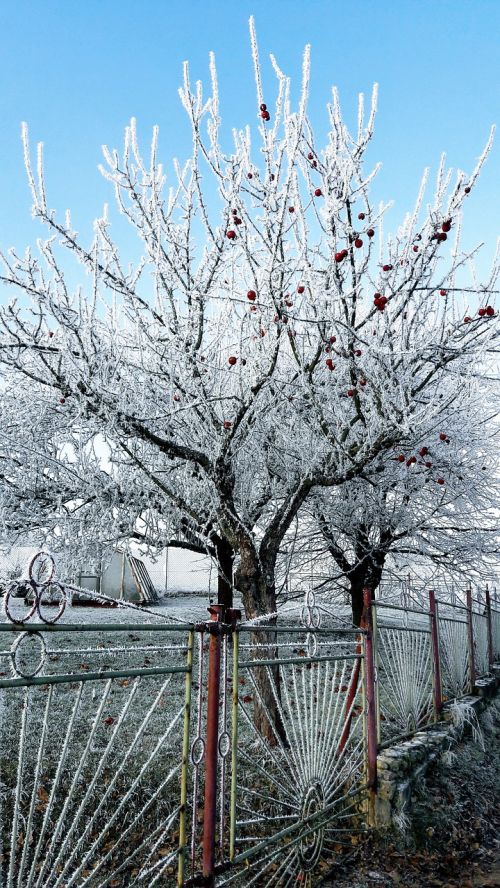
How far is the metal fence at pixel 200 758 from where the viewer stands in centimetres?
275

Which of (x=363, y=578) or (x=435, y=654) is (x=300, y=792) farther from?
(x=363, y=578)

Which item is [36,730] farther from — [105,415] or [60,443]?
[60,443]

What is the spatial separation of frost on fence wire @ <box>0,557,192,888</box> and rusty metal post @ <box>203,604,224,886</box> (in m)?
0.15

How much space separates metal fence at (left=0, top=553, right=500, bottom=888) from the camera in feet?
9.03

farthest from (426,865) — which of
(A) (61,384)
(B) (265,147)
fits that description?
(B) (265,147)

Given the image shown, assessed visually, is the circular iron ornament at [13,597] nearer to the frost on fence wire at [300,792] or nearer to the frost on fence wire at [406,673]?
the frost on fence wire at [300,792]

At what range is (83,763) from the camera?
2682 millimetres

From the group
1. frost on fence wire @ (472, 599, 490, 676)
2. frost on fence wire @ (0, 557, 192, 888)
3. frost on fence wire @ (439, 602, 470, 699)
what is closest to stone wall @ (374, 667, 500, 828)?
frost on fence wire @ (439, 602, 470, 699)

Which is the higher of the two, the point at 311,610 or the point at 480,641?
the point at 311,610

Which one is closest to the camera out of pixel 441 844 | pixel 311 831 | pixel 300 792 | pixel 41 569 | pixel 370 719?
pixel 41 569

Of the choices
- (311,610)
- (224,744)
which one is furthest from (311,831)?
(311,610)

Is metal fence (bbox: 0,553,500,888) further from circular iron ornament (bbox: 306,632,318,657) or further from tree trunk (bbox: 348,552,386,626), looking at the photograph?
tree trunk (bbox: 348,552,386,626)

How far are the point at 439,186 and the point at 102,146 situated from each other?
3017mm

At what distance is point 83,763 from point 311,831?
6.83 ft
